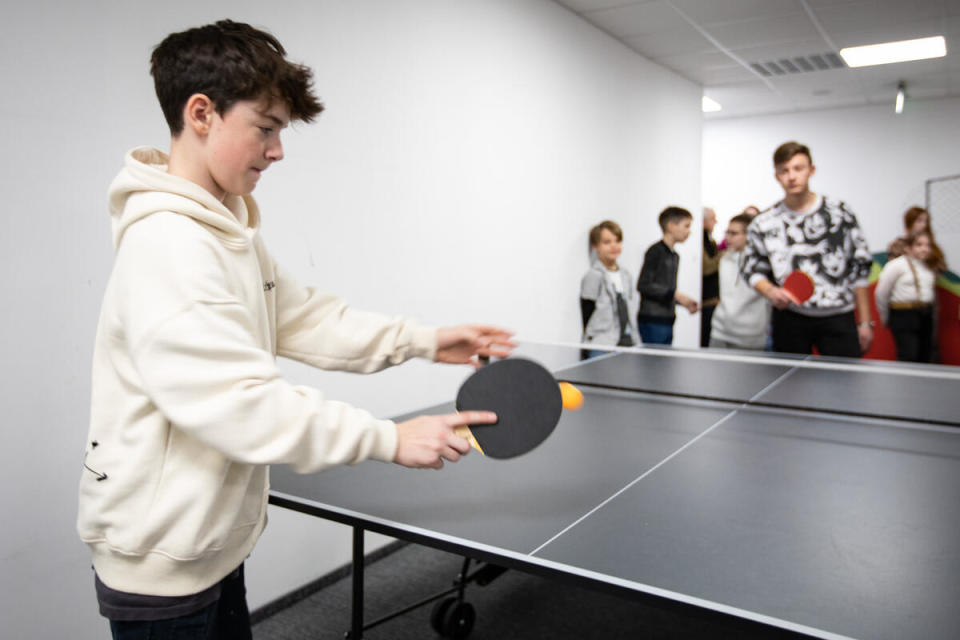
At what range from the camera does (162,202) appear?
43.3 inches

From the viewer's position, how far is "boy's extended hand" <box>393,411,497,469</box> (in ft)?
3.72

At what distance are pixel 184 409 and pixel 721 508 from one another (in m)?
1.03

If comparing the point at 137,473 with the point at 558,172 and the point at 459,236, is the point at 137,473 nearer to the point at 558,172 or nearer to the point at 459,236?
the point at 459,236

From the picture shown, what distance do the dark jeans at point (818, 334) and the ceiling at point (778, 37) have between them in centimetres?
234

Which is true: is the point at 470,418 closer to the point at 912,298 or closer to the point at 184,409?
the point at 184,409

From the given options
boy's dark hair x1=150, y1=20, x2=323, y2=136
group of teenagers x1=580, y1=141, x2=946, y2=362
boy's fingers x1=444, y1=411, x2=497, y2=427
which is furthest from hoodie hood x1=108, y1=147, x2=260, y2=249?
group of teenagers x1=580, y1=141, x2=946, y2=362

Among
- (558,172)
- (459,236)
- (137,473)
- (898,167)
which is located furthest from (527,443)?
(898,167)

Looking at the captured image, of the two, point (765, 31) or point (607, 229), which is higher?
point (765, 31)

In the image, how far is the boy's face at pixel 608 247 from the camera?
4867 mm

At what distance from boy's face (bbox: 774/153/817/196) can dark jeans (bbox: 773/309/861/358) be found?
62cm

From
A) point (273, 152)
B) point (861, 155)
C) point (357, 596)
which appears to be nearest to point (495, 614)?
point (357, 596)

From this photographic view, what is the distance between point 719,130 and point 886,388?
306 inches

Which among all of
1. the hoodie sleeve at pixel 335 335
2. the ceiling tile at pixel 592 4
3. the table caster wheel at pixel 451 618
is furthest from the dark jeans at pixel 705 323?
the hoodie sleeve at pixel 335 335

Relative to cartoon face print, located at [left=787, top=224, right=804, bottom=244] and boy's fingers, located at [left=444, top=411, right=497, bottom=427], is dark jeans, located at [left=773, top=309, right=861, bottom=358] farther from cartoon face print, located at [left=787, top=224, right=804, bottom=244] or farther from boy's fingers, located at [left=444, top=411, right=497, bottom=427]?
boy's fingers, located at [left=444, top=411, right=497, bottom=427]
